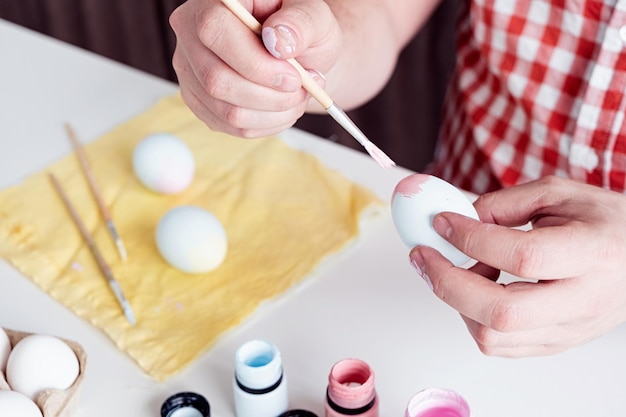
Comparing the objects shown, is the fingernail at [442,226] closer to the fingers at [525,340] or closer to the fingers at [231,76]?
the fingers at [525,340]

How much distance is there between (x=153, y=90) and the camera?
1308 mm

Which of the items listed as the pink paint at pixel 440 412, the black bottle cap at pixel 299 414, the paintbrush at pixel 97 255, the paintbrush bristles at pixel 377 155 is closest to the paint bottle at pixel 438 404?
the pink paint at pixel 440 412

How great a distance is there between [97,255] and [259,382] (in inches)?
12.7

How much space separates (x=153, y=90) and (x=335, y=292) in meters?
0.50

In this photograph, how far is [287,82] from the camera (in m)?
0.85

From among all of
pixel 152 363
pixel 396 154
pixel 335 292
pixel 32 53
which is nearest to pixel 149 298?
pixel 152 363

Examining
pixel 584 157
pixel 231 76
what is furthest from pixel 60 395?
pixel 584 157

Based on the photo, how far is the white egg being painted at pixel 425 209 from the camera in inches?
32.5

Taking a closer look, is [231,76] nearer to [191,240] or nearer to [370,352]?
[191,240]

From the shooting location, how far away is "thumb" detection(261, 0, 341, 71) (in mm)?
817

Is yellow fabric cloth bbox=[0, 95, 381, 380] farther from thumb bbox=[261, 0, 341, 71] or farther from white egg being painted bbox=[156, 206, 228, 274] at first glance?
thumb bbox=[261, 0, 341, 71]

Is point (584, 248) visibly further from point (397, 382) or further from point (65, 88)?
point (65, 88)

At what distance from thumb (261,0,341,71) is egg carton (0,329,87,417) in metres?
0.35


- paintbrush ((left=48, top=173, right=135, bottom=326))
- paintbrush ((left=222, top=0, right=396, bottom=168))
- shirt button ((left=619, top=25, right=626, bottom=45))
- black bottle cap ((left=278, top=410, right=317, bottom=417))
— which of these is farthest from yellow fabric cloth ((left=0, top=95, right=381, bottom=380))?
shirt button ((left=619, top=25, right=626, bottom=45))
